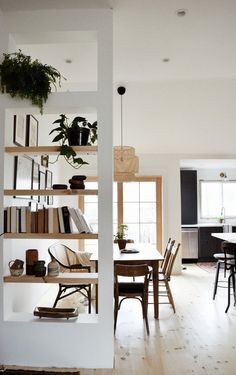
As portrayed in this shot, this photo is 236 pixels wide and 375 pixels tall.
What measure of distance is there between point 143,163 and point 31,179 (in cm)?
335

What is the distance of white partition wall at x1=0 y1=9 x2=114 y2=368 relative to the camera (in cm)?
284

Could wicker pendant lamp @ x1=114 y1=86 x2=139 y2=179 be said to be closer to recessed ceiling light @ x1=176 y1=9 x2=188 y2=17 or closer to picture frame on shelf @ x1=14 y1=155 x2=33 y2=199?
picture frame on shelf @ x1=14 y1=155 x2=33 y2=199

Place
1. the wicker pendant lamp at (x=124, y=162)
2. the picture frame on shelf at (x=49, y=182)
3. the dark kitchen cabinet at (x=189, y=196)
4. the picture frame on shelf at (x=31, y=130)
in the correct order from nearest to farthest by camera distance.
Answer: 1. the picture frame on shelf at (x=31, y=130)
2. the wicker pendant lamp at (x=124, y=162)
3. the picture frame on shelf at (x=49, y=182)
4. the dark kitchen cabinet at (x=189, y=196)

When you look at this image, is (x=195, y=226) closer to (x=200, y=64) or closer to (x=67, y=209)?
(x=200, y=64)

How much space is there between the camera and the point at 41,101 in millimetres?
2934

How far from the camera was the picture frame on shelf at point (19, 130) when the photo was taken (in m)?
3.43

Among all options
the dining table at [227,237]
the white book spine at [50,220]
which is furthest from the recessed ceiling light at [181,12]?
the dining table at [227,237]

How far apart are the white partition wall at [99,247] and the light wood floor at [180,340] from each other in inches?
10.1

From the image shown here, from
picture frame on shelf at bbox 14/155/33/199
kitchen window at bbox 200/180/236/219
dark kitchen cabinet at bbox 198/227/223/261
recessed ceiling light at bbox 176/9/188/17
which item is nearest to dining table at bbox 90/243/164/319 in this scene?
picture frame on shelf at bbox 14/155/33/199

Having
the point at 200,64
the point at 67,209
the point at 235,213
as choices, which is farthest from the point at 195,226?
the point at 67,209

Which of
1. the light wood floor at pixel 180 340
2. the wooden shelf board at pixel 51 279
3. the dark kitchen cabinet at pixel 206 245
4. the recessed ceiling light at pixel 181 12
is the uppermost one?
the recessed ceiling light at pixel 181 12

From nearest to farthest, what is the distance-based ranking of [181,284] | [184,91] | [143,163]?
[184,91]
[181,284]
[143,163]

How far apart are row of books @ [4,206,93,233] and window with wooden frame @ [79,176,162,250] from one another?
13.6 feet

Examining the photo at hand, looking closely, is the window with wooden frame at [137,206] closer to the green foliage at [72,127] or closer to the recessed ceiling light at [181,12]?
the green foliage at [72,127]
